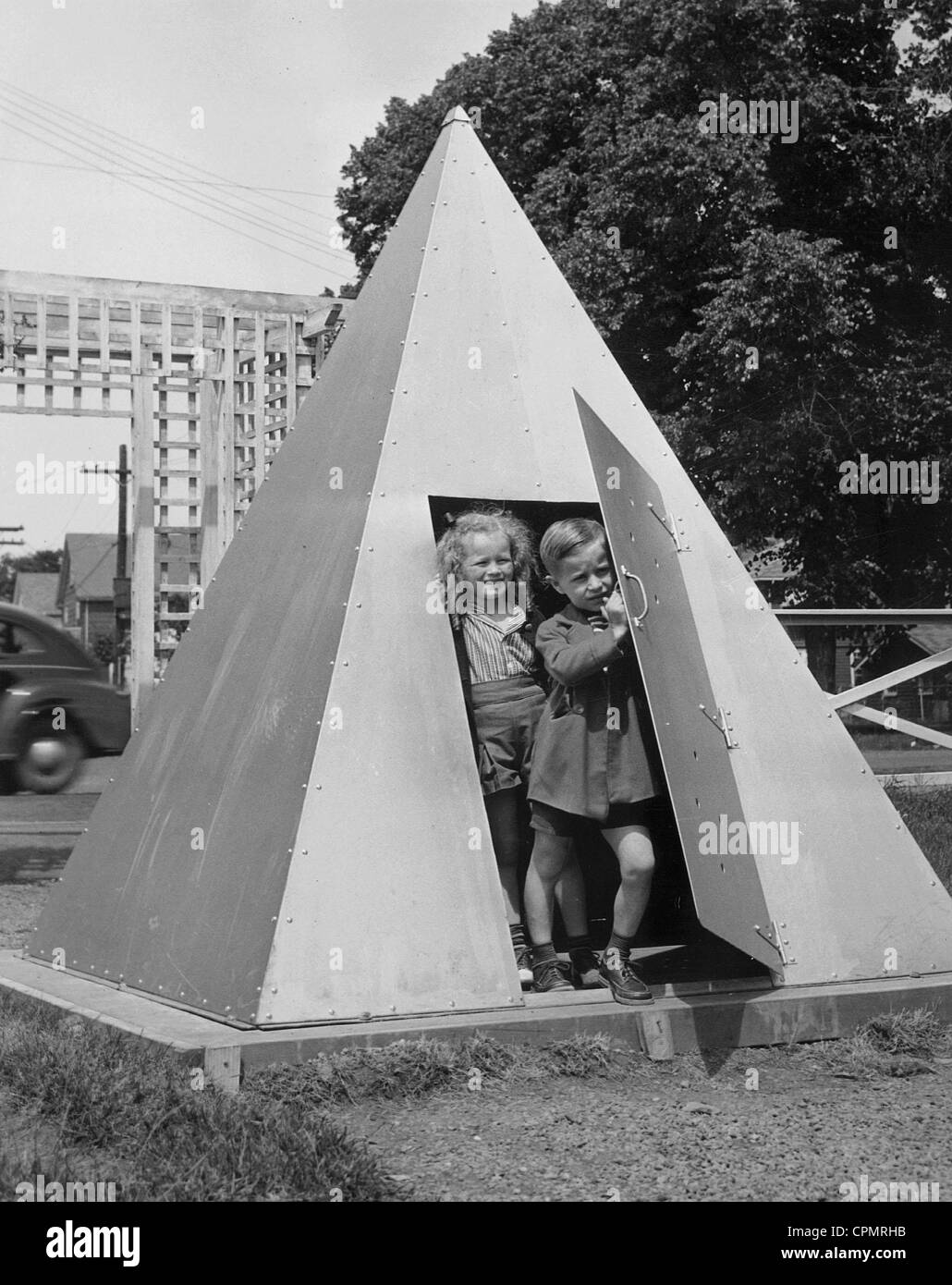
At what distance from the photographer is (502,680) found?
5.28 m

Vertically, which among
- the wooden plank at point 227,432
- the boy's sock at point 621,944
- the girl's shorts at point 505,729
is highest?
the wooden plank at point 227,432

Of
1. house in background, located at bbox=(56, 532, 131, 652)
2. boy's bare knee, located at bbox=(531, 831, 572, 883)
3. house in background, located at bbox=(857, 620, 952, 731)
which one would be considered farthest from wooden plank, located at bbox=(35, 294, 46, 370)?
house in background, located at bbox=(56, 532, 131, 652)

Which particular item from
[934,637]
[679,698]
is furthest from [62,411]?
[934,637]

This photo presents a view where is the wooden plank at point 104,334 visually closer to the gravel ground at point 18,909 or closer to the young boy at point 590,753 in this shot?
the gravel ground at point 18,909

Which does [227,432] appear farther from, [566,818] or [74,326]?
[566,818]

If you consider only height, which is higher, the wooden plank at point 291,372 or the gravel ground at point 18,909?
the wooden plank at point 291,372

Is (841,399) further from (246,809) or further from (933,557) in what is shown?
(246,809)

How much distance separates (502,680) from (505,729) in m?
0.18

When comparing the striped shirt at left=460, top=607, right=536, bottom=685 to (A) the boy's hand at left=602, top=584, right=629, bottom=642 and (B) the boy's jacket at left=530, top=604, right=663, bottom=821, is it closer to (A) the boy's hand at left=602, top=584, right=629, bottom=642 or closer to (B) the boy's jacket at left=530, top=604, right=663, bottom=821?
(B) the boy's jacket at left=530, top=604, right=663, bottom=821

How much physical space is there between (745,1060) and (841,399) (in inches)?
649

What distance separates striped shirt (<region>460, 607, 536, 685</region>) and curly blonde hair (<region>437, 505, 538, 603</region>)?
19 cm

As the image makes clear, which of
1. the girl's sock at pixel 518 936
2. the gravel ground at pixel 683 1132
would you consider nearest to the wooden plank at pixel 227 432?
the girl's sock at pixel 518 936

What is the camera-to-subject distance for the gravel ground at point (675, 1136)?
3.47 m

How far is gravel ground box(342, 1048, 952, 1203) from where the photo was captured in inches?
137
